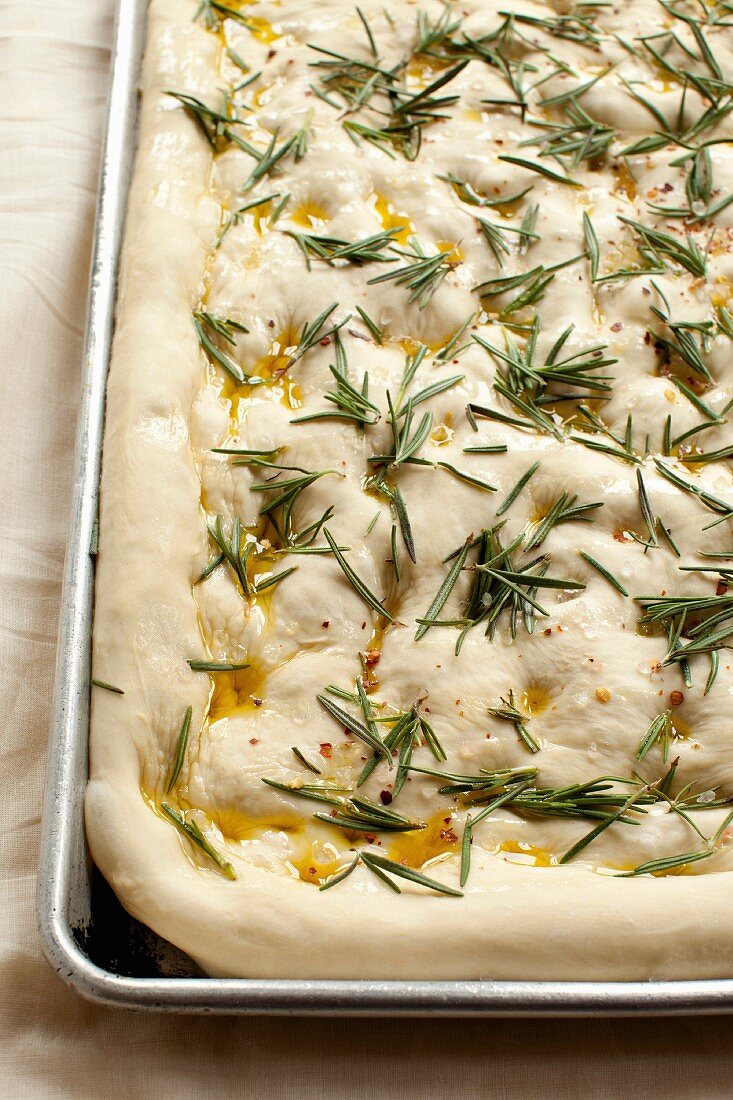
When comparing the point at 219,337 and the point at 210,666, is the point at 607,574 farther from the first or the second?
the point at 219,337

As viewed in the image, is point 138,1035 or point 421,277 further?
point 421,277

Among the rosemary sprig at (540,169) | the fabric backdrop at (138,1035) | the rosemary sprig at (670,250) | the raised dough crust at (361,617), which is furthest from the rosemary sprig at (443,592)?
the rosemary sprig at (540,169)

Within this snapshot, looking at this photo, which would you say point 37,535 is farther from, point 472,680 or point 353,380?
point 472,680

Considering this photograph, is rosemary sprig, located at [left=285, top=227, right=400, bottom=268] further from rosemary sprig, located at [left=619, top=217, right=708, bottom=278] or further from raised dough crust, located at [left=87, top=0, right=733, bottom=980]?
rosemary sprig, located at [left=619, top=217, right=708, bottom=278]

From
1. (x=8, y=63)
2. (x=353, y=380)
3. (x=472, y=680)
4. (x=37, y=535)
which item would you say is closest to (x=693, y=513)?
(x=472, y=680)

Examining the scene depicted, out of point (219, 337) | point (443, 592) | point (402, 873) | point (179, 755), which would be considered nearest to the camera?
point (402, 873)

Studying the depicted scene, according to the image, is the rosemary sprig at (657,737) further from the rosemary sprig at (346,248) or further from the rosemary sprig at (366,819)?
the rosemary sprig at (346,248)

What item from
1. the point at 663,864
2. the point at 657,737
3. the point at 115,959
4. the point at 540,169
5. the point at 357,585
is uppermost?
the point at 540,169

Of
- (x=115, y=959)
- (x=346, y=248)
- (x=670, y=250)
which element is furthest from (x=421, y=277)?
(x=115, y=959)
